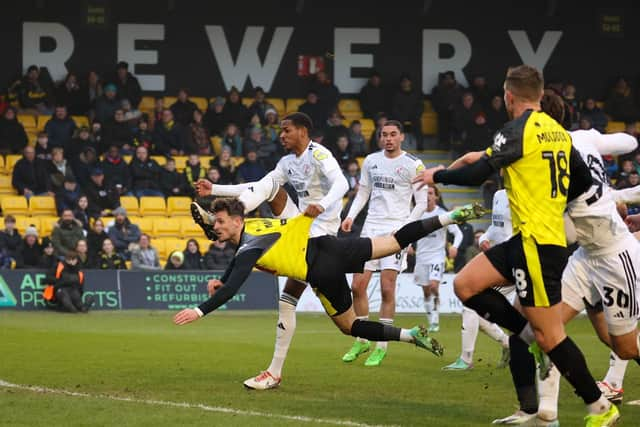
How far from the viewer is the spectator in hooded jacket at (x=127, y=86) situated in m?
29.6

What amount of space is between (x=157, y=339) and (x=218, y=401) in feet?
24.0

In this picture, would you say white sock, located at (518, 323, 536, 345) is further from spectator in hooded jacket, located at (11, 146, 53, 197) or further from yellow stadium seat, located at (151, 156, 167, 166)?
yellow stadium seat, located at (151, 156, 167, 166)

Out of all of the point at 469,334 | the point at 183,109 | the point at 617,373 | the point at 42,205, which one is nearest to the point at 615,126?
the point at 183,109

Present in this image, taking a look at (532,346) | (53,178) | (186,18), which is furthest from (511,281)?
(186,18)

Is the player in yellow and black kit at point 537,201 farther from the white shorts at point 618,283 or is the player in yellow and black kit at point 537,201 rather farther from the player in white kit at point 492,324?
the player in white kit at point 492,324

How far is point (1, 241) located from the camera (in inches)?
980

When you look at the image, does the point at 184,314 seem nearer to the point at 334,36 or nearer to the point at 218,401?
the point at 218,401

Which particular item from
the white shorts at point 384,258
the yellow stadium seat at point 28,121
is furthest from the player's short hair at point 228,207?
the yellow stadium seat at point 28,121

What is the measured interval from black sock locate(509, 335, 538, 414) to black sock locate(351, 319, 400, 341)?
1.99 m

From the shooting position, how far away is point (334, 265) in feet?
34.0

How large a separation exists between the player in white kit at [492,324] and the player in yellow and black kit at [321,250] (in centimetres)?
229

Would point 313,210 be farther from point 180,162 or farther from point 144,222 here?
point 180,162

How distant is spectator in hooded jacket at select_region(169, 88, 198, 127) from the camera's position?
97.7ft

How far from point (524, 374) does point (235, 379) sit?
149 inches
